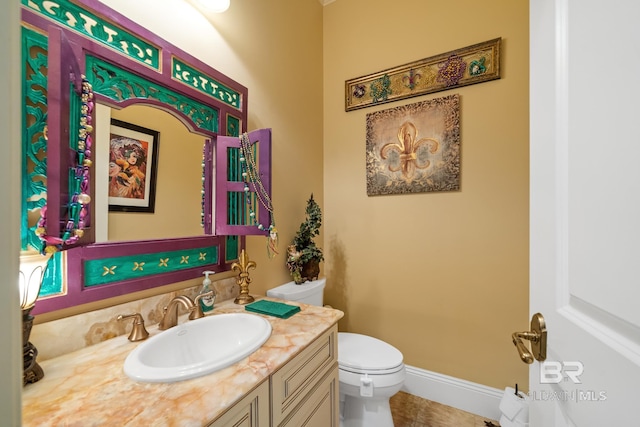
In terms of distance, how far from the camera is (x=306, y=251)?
1661mm

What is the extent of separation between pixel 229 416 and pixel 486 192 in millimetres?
1665

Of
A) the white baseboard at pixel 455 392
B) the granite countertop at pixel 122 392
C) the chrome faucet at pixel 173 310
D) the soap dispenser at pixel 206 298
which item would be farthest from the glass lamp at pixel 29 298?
the white baseboard at pixel 455 392

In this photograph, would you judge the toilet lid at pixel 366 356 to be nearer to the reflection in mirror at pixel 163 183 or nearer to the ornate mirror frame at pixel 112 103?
the ornate mirror frame at pixel 112 103

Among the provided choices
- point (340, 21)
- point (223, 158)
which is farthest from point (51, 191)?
point (340, 21)

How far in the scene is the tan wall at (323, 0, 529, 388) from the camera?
1477mm

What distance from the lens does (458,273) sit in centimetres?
162

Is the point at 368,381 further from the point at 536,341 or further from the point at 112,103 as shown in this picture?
the point at 112,103

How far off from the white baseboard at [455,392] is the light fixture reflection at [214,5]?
2366 mm

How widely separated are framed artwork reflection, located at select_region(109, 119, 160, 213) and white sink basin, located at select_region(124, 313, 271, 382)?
0.49 meters

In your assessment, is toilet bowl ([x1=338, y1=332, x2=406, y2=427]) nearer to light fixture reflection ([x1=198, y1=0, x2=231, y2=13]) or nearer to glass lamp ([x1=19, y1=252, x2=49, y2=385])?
glass lamp ([x1=19, y1=252, x2=49, y2=385])

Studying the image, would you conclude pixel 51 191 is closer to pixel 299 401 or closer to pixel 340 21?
pixel 299 401

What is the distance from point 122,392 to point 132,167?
0.73 metres

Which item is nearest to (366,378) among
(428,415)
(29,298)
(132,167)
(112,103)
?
(428,415)

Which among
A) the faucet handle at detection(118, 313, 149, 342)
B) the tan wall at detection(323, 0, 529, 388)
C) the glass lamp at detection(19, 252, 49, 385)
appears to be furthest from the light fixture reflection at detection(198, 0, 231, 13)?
the faucet handle at detection(118, 313, 149, 342)
